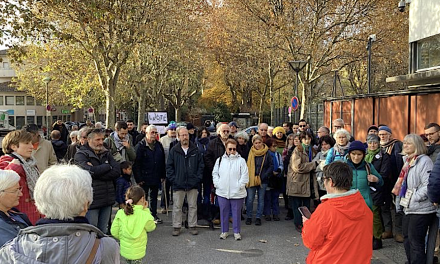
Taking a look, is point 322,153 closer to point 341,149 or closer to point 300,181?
point 300,181

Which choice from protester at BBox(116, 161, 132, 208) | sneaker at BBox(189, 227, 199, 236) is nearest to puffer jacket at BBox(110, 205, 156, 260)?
protester at BBox(116, 161, 132, 208)

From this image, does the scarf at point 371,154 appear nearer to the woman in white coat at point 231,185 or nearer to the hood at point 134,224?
the woman in white coat at point 231,185

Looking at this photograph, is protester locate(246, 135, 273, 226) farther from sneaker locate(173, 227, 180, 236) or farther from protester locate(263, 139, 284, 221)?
sneaker locate(173, 227, 180, 236)

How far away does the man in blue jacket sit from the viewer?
7.03 m

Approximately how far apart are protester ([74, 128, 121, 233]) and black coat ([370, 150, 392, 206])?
159 inches

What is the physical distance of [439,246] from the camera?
19.1 feet

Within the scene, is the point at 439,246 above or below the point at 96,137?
below

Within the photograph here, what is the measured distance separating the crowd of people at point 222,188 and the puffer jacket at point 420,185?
12 mm

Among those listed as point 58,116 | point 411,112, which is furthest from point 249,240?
point 58,116

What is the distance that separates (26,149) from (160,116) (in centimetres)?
1490

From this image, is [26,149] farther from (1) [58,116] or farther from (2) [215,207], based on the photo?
(1) [58,116]

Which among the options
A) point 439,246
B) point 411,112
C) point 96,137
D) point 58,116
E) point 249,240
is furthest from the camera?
point 58,116

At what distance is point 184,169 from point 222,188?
31.3 inches

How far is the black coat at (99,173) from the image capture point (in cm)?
515
